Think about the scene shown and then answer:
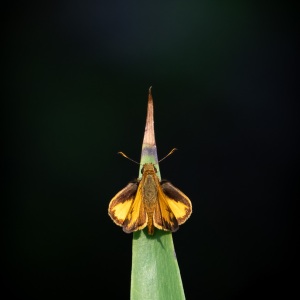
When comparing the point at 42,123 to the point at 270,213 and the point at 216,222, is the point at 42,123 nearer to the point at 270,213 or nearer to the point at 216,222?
the point at 216,222

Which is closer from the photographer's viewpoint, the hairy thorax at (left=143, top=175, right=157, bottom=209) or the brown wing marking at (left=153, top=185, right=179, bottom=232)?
the brown wing marking at (left=153, top=185, right=179, bottom=232)

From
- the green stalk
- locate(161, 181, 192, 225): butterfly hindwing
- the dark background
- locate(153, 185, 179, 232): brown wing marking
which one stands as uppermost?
the dark background

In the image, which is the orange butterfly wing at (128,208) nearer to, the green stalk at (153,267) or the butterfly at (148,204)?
the butterfly at (148,204)

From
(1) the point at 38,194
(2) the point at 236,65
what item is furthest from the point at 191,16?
(1) the point at 38,194

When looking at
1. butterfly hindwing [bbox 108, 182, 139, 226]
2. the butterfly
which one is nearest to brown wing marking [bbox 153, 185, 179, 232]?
the butterfly

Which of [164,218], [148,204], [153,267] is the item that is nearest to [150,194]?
[148,204]

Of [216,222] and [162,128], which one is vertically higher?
[162,128]

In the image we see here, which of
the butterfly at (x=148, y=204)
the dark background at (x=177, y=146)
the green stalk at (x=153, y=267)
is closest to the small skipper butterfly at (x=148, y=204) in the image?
the butterfly at (x=148, y=204)

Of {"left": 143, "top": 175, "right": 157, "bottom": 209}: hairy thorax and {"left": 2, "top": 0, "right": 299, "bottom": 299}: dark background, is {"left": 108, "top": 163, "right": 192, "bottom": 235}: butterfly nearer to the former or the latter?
{"left": 143, "top": 175, "right": 157, "bottom": 209}: hairy thorax
